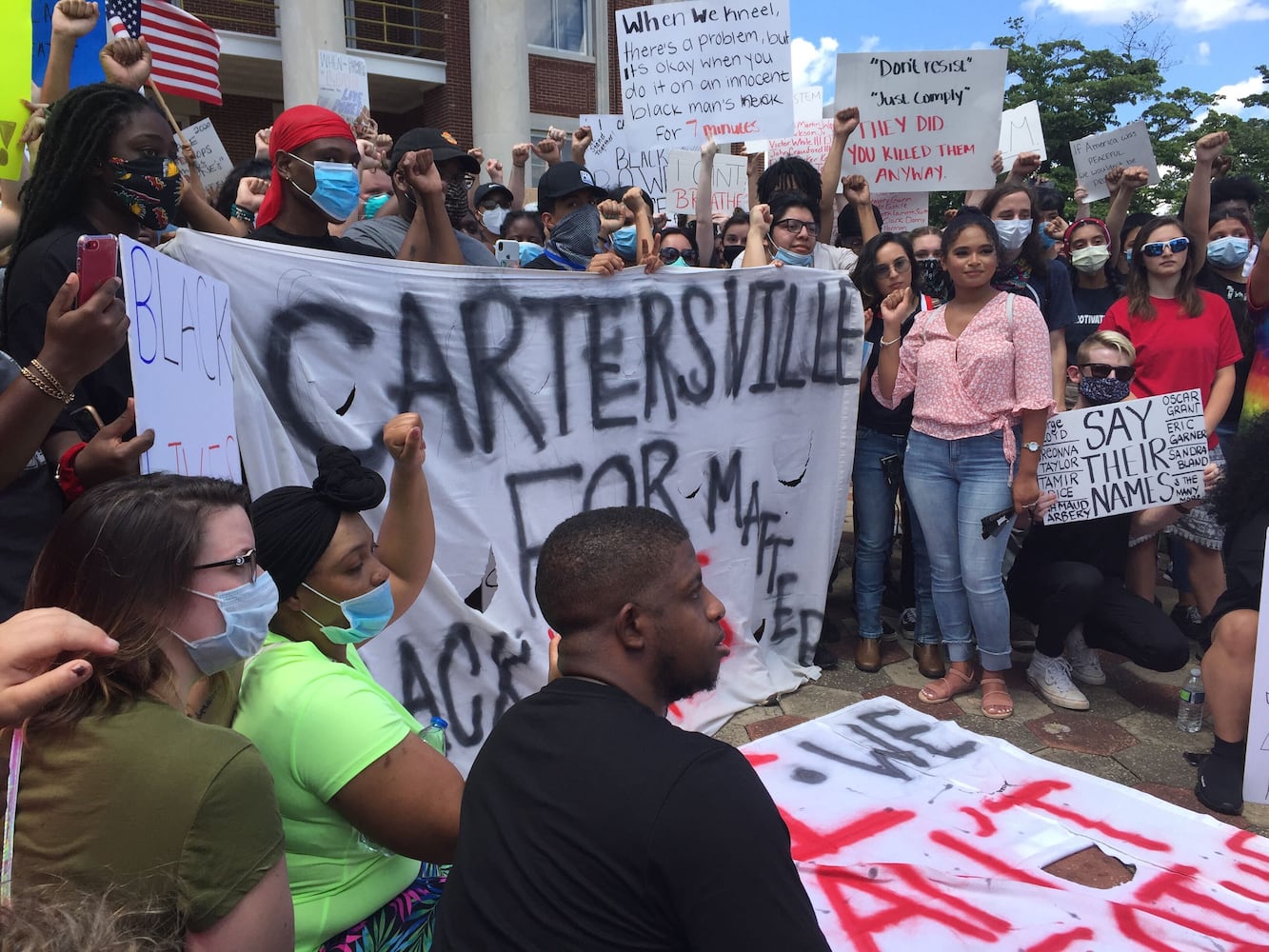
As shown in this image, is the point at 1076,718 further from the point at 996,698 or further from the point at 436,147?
the point at 436,147

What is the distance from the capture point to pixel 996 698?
12.3 feet

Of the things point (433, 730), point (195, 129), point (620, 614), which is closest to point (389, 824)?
point (433, 730)

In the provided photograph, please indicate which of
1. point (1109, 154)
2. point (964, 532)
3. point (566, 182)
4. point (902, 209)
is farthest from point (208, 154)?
point (1109, 154)

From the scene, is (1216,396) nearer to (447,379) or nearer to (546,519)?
(546,519)

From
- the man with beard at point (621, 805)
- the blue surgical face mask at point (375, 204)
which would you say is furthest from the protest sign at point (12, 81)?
the man with beard at point (621, 805)

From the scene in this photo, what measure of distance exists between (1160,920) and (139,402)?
2679 mm

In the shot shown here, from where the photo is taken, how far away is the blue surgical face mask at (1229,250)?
462 cm

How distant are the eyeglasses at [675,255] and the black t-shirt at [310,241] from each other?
217 centimetres

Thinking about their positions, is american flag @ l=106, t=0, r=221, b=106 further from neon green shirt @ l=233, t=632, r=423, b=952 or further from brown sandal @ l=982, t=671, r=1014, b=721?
brown sandal @ l=982, t=671, r=1014, b=721

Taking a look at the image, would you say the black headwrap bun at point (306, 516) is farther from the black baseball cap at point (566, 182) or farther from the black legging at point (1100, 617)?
the black legging at point (1100, 617)

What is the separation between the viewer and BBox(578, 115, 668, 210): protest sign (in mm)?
6352

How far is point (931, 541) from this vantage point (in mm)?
3836

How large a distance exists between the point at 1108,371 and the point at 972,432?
87 cm

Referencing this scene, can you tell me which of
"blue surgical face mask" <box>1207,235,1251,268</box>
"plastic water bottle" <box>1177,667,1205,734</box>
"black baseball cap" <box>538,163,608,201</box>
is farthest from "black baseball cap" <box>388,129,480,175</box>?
"blue surgical face mask" <box>1207,235,1251,268</box>
